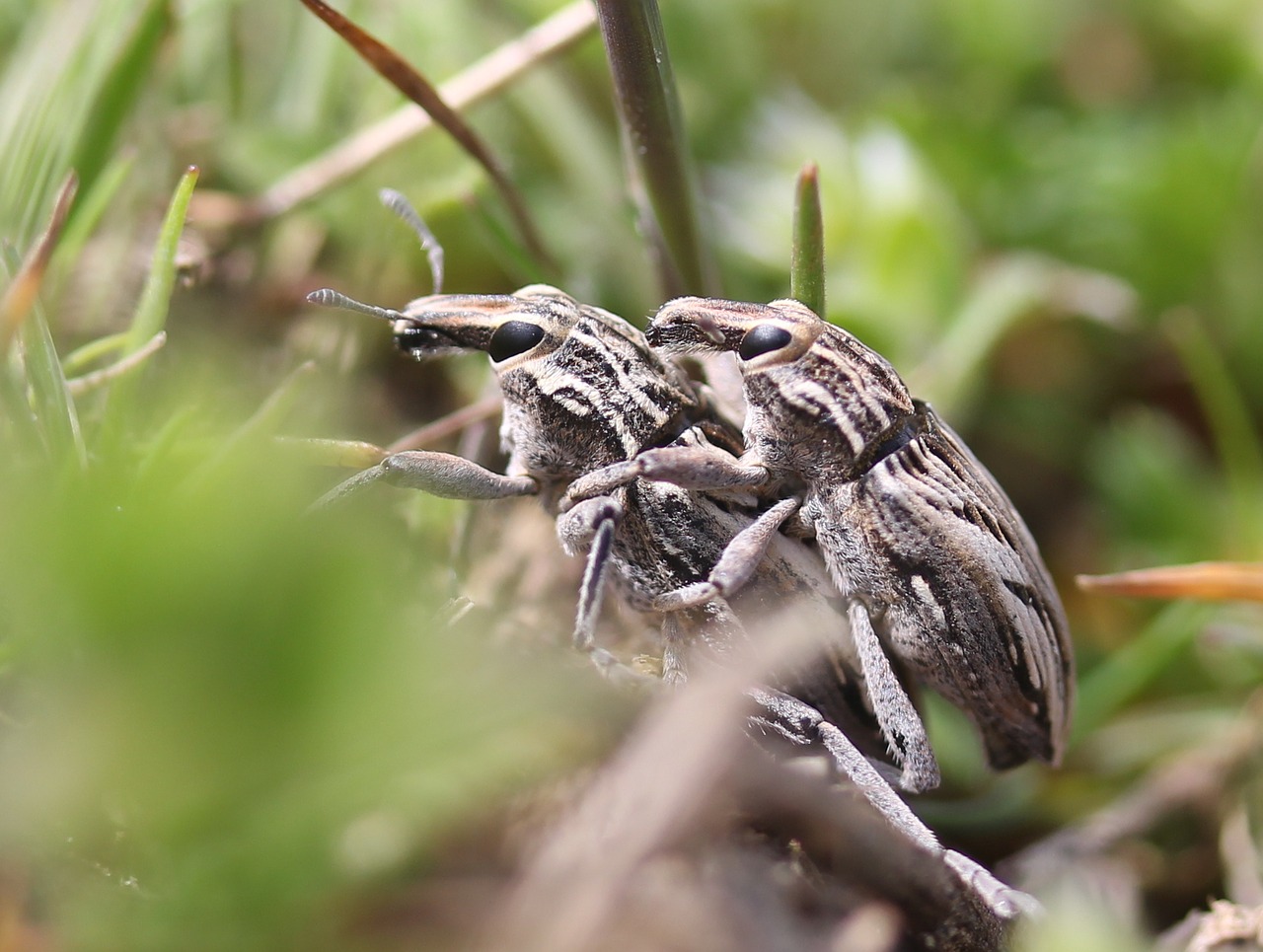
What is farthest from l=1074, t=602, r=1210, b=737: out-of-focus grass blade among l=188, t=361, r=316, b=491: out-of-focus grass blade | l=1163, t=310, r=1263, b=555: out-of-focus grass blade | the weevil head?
l=188, t=361, r=316, b=491: out-of-focus grass blade

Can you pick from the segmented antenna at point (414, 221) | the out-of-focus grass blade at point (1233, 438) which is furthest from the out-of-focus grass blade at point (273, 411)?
the out-of-focus grass blade at point (1233, 438)

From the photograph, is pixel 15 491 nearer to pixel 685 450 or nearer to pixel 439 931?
pixel 439 931

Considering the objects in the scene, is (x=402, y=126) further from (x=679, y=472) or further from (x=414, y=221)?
(x=679, y=472)

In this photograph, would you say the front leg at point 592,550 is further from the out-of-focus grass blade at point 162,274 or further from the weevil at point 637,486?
the out-of-focus grass blade at point 162,274

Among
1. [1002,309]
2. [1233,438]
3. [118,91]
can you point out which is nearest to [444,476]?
[118,91]

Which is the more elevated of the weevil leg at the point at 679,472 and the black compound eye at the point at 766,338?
the black compound eye at the point at 766,338

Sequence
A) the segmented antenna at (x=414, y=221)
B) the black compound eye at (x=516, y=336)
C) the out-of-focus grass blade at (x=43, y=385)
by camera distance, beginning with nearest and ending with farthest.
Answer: the out-of-focus grass blade at (x=43, y=385) → the black compound eye at (x=516, y=336) → the segmented antenna at (x=414, y=221)

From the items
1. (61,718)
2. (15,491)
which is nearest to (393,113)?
(15,491)
